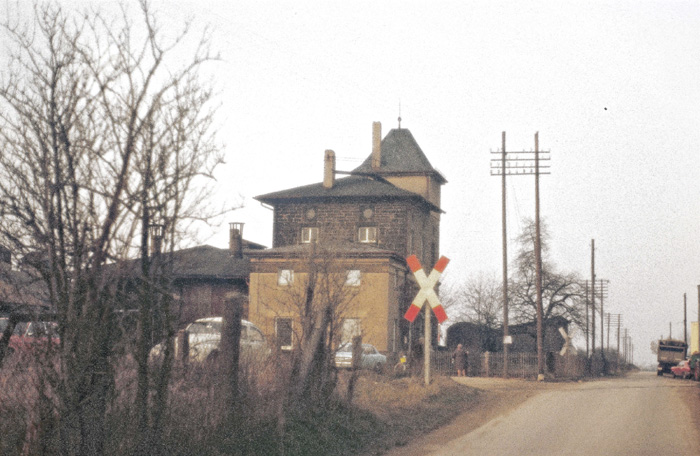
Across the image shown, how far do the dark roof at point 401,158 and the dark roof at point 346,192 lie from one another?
10.3ft

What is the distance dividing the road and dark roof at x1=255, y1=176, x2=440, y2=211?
129 feet

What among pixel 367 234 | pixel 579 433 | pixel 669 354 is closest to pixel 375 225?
pixel 367 234

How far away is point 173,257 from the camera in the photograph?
6.60 m

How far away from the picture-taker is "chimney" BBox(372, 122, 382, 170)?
62.4 m

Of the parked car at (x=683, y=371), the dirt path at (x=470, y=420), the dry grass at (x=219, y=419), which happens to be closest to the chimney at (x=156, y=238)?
the dry grass at (x=219, y=419)

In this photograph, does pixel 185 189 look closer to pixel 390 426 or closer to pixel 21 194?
pixel 21 194

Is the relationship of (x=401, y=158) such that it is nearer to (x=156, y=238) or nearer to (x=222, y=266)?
(x=222, y=266)

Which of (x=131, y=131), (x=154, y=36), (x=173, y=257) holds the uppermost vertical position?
(x=154, y=36)

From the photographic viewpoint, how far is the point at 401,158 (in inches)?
2542

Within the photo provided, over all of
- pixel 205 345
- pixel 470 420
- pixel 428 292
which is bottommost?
pixel 470 420

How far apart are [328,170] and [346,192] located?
9.08 ft

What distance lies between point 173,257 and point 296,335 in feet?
14.9

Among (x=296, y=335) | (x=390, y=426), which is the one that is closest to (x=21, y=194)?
(x=296, y=335)

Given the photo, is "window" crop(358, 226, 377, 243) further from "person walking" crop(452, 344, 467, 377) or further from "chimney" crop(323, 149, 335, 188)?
"person walking" crop(452, 344, 467, 377)
